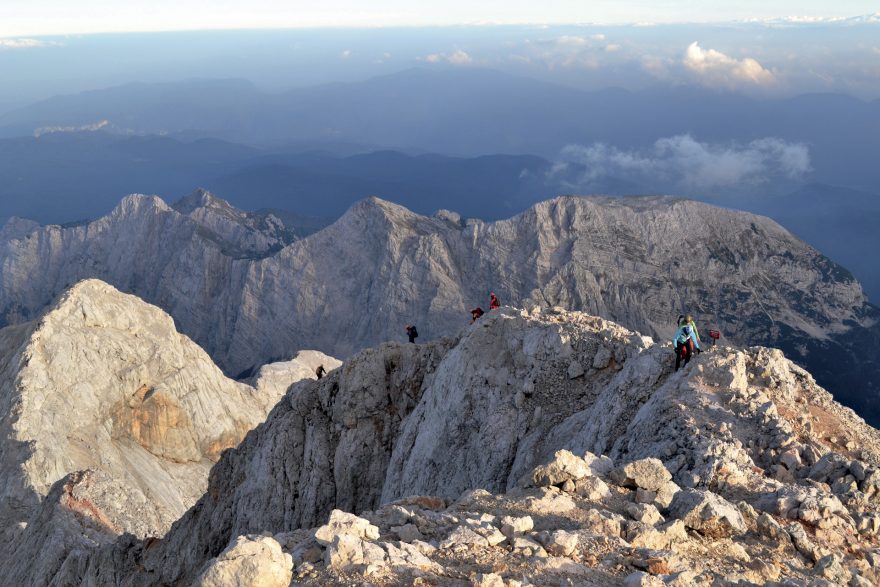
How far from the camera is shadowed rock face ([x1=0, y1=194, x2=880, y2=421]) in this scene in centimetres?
10925

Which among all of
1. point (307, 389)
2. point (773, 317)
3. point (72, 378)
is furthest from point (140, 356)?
point (773, 317)

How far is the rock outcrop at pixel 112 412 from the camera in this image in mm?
48625

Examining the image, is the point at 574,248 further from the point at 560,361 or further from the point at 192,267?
the point at 560,361

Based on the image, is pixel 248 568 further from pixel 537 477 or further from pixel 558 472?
pixel 558 472

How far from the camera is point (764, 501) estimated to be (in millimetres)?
14727

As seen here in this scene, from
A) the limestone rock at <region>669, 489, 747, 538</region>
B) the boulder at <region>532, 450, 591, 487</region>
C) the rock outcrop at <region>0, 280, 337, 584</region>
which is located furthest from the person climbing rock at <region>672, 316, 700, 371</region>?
the rock outcrop at <region>0, 280, 337, 584</region>

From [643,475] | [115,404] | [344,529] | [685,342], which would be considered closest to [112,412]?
[115,404]

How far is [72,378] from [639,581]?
202 ft

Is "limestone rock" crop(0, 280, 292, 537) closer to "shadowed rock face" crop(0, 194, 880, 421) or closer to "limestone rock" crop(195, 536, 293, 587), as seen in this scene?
"limestone rock" crop(195, 536, 293, 587)

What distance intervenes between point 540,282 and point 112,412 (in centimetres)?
6399

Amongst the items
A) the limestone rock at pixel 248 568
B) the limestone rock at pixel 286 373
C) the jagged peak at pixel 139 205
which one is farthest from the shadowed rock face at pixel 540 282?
the limestone rock at pixel 248 568

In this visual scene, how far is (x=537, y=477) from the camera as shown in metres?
15.3

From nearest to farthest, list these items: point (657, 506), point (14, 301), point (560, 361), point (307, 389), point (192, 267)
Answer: point (657, 506), point (560, 361), point (307, 389), point (192, 267), point (14, 301)

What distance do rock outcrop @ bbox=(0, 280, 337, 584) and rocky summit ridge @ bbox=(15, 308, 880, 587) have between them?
1231cm
